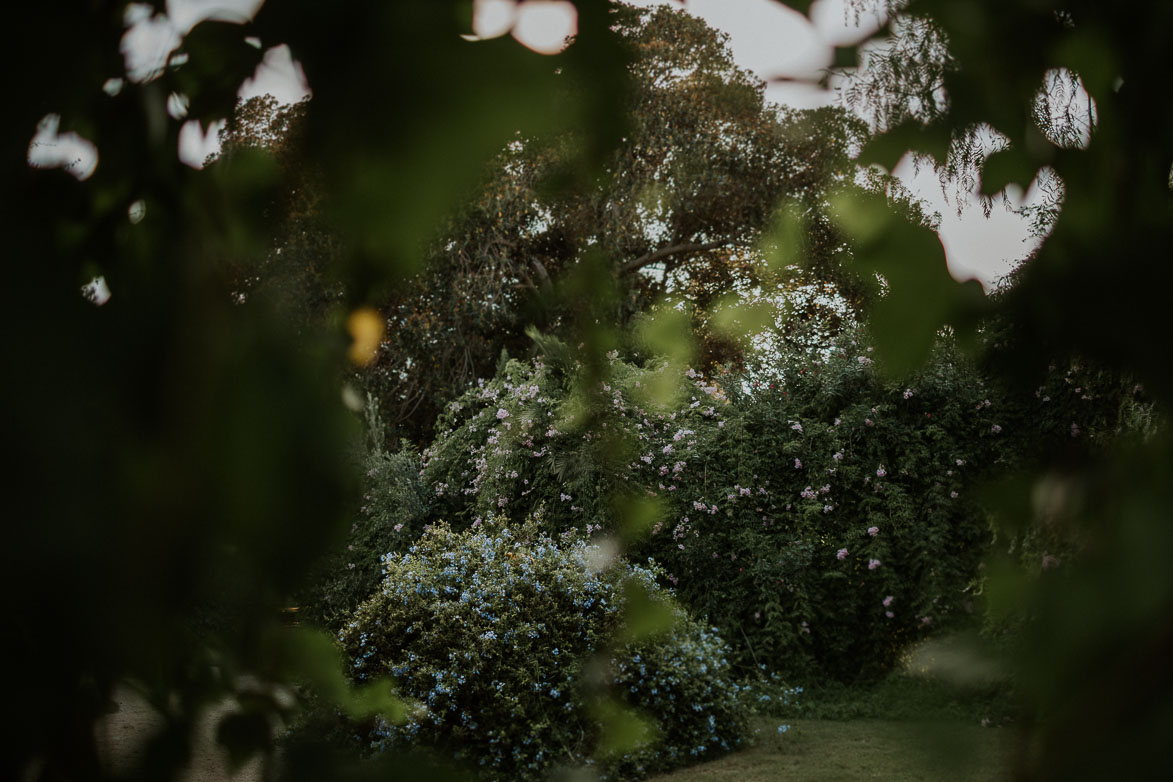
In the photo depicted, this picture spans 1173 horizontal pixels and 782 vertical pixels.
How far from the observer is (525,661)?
400cm

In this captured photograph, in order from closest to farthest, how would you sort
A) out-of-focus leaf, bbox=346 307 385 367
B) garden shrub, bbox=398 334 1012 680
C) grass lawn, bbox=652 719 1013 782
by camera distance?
out-of-focus leaf, bbox=346 307 385 367 → grass lawn, bbox=652 719 1013 782 → garden shrub, bbox=398 334 1012 680

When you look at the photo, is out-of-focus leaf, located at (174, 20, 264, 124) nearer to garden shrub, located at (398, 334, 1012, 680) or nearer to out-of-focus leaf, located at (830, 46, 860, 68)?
out-of-focus leaf, located at (830, 46, 860, 68)

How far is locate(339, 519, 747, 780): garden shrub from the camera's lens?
382 cm

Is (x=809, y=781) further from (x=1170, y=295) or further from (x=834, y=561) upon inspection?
(x=1170, y=295)

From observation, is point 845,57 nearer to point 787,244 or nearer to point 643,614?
point 787,244

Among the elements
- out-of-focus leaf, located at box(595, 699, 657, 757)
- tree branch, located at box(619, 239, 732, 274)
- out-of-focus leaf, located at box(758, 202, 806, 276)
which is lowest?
out-of-focus leaf, located at box(595, 699, 657, 757)

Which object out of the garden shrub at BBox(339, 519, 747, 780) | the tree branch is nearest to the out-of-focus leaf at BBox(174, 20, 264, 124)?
the tree branch

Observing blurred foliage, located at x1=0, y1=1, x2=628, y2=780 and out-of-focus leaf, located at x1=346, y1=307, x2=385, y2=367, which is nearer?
blurred foliage, located at x1=0, y1=1, x2=628, y2=780

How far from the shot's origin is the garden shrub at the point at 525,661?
3.82 metres

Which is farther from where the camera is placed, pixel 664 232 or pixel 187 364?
pixel 664 232

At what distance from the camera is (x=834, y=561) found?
5.75m

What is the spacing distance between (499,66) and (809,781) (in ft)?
12.7

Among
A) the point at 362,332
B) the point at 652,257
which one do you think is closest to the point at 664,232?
the point at 652,257

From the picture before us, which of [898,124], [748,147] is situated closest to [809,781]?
[898,124]
